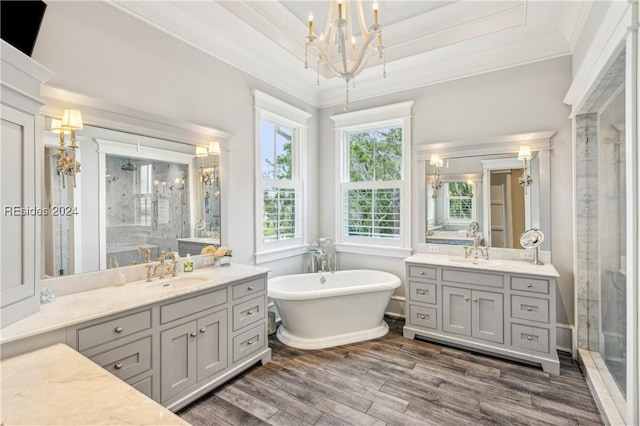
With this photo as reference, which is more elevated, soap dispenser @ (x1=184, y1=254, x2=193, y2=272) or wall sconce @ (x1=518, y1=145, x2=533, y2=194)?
wall sconce @ (x1=518, y1=145, x2=533, y2=194)

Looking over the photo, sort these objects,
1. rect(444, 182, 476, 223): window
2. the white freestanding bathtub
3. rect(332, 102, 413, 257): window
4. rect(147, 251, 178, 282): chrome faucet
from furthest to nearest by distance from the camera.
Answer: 1. rect(332, 102, 413, 257): window
2. rect(444, 182, 476, 223): window
3. the white freestanding bathtub
4. rect(147, 251, 178, 282): chrome faucet

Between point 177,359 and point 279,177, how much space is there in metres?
2.43

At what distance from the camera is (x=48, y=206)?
6.49 ft

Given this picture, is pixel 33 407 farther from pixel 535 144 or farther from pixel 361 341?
pixel 535 144

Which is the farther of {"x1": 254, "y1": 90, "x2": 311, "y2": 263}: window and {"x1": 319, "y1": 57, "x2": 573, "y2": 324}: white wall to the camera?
{"x1": 254, "y1": 90, "x2": 311, "y2": 263}: window

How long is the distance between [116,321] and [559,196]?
12.7 feet

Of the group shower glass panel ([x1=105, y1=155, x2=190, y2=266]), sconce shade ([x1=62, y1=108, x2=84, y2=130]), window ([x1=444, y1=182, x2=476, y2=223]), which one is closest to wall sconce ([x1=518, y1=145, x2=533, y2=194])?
window ([x1=444, y1=182, x2=476, y2=223])

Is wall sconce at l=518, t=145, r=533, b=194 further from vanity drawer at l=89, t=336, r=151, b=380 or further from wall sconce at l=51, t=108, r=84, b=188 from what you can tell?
wall sconce at l=51, t=108, r=84, b=188

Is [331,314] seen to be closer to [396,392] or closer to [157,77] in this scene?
[396,392]

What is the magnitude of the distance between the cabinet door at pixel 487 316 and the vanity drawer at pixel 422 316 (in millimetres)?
372

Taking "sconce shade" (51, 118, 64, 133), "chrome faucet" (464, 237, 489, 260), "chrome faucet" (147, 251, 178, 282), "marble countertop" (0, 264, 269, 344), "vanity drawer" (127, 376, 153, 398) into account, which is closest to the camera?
"marble countertop" (0, 264, 269, 344)

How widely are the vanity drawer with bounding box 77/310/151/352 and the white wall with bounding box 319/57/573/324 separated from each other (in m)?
2.92

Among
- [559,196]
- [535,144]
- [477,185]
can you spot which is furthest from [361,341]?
[535,144]

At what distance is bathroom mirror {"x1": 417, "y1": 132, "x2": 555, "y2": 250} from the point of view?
3.18 metres
